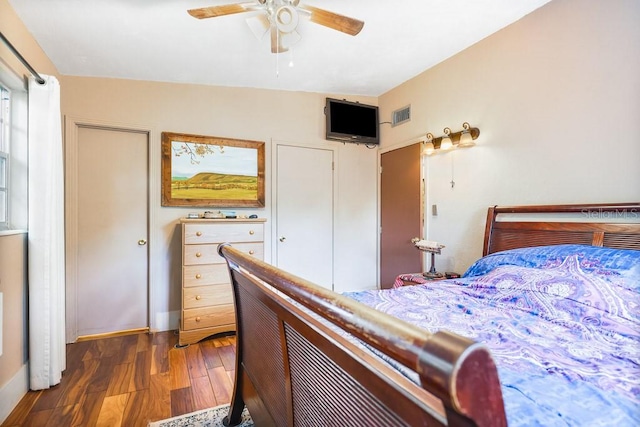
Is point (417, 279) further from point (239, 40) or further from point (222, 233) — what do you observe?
point (239, 40)

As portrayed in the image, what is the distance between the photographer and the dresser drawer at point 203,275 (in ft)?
9.48

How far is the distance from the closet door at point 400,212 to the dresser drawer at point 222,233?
5.31 feet

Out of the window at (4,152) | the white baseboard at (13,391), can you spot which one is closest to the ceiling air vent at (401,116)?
the window at (4,152)

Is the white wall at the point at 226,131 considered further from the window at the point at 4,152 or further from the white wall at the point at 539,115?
the white wall at the point at 539,115

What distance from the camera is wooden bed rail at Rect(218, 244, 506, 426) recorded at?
1.21ft

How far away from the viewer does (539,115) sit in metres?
2.33

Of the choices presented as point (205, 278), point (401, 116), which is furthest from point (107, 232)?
point (401, 116)

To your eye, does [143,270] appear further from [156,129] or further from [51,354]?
[156,129]

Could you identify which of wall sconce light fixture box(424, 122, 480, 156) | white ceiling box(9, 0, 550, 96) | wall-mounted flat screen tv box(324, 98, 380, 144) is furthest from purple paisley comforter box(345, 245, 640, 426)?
wall-mounted flat screen tv box(324, 98, 380, 144)

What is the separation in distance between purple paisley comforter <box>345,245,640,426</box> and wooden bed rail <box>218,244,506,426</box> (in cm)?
35

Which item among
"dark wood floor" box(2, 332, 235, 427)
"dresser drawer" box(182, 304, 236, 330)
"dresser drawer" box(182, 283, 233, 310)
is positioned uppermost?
"dresser drawer" box(182, 283, 233, 310)

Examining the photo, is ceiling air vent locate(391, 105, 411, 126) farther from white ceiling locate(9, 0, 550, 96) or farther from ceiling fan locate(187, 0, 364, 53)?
Result: ceiling fan locate(187, 0, 364, 53)

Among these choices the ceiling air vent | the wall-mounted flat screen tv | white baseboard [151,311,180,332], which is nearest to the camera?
white baseboard [151,311,180,332]

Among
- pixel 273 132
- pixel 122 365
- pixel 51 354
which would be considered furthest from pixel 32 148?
pixel 273 132
